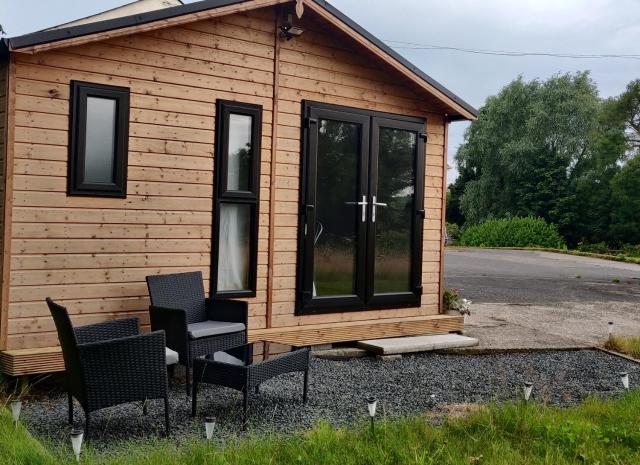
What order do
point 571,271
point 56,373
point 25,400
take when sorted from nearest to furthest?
point 25,400 < point 56,373 < point 571,271

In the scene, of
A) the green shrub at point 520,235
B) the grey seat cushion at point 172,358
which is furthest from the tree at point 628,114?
the grey seat cushion at point 172,358

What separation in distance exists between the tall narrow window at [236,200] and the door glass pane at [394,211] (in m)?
1.50

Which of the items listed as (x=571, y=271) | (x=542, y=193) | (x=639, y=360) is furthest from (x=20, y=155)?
(x=542, y=193)

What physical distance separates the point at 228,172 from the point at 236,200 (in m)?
0.27

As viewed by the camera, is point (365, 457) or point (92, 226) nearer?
point (365, 457)

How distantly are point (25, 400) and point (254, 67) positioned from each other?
3.49m

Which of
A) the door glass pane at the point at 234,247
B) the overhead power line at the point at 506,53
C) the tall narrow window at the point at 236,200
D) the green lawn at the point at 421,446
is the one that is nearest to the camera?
the green lawn at the point at 421,446

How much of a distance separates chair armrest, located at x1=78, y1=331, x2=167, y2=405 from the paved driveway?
4.12 meters

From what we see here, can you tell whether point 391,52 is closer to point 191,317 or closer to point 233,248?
point 233,248

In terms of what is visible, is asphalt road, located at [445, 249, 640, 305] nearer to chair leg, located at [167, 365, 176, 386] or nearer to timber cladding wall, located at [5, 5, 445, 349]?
timber cladding wall, located at [5, 5, 445, 349]

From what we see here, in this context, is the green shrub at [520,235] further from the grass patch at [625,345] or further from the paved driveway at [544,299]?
the grass patch at [625,345]

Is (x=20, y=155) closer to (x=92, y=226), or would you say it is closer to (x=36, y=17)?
(x=92, y=226)

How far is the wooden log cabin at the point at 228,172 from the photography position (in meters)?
5.34

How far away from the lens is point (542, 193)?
110 feet
